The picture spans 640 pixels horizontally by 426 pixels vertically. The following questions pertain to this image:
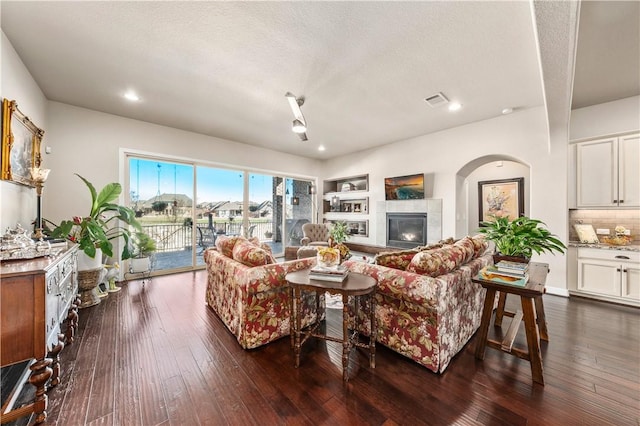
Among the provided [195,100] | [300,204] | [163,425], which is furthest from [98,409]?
[300,204]

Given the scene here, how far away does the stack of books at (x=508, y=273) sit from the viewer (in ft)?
6.01

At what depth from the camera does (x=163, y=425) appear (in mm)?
1392

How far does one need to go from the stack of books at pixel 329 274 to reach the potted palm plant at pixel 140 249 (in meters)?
3.69

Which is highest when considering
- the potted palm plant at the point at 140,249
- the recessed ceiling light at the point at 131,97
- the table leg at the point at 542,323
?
the recessed ceiling light at the point at 131,97

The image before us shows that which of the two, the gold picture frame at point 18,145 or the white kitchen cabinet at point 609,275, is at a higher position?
the gold picture frame at point 18,145

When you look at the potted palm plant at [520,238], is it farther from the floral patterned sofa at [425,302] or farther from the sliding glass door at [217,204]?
the sliding glass door at [217,204]

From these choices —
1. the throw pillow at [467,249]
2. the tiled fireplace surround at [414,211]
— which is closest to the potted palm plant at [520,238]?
the throw pillow at [467,249]

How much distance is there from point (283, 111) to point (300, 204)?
3525 millimetres

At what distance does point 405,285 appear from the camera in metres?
1.88

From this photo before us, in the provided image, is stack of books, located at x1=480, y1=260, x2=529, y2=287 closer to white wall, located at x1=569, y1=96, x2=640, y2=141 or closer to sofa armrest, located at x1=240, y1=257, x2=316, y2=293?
sofa armrest, located at x1=240, y1=257, x2=316, y2=293

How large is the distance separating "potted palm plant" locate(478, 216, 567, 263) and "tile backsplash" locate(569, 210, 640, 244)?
9.05 feet

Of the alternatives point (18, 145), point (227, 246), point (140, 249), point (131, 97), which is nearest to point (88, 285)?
point (140, 249)

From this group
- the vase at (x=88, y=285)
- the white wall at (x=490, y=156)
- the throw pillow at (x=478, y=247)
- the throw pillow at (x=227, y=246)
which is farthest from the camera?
the white wall at (x=490, y=156)

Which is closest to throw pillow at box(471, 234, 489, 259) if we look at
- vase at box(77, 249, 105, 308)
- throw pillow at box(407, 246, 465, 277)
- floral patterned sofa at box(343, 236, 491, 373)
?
floral patterned sofa at box(343, 236, 491, 373)
